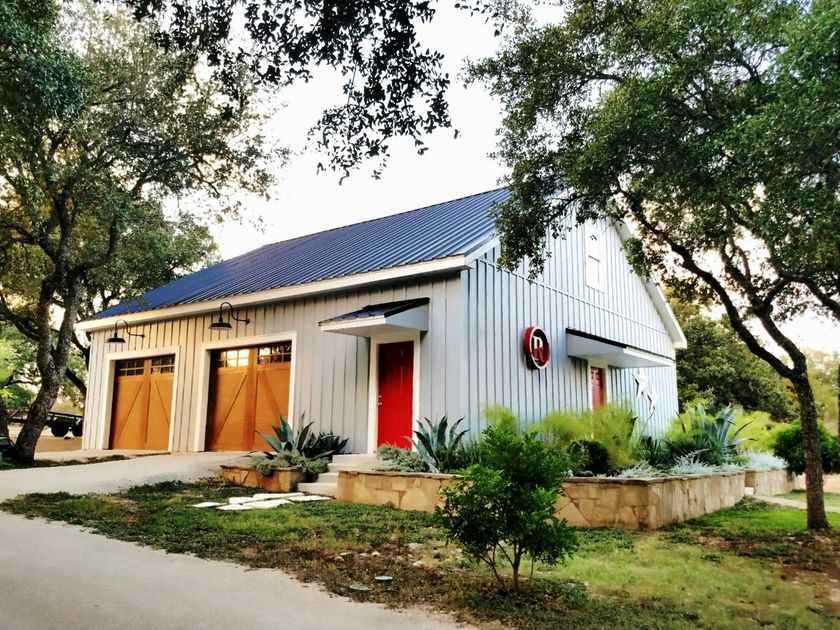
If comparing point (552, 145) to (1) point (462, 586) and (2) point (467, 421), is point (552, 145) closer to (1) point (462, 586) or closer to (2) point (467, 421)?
(2) point (467, 421)

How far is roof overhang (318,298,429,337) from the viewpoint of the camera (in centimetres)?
966

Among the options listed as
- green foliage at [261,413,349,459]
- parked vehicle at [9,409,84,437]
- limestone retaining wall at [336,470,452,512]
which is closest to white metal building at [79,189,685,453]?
green foliage at [261,413,349,459]

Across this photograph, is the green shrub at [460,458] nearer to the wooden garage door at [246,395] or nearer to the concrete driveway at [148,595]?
the concrete driveway at [148,595]

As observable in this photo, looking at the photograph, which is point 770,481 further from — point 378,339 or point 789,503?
point 378,339

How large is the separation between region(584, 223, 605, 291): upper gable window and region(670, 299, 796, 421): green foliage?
25.4 ft

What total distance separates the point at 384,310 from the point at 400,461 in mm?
2426

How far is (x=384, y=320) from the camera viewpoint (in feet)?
31.2

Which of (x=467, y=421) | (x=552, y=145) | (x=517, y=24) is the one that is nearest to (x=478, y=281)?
(x=467, y=421)

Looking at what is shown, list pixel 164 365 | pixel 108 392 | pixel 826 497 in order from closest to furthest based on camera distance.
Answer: pixel 826 497 < pixel 164 365 < pixel 108 392

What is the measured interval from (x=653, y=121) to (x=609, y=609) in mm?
4382

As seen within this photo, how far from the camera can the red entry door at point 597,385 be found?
14.3 meters

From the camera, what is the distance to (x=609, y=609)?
4.05 m

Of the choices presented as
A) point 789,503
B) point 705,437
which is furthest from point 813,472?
point 789,503

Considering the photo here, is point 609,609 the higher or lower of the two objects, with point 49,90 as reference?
lower
